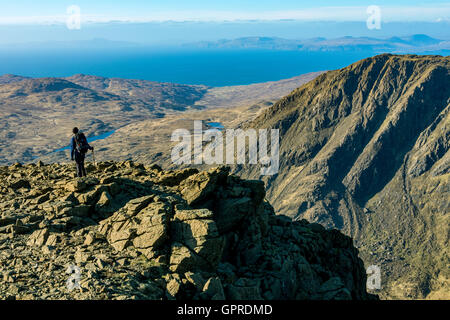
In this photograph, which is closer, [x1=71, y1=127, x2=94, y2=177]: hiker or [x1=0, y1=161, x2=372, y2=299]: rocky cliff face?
[x1=0, y1=161, x2=372, y2=299]: rocky cliff face

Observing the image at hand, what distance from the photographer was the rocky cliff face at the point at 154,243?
19.5 metres

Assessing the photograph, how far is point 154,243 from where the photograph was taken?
22.4 metres

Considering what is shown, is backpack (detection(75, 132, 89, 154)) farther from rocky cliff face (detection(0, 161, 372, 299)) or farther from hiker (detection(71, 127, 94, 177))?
rocky cliff face (detection(0, 161, 372, 299))

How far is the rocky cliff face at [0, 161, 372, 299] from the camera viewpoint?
19.5 metres

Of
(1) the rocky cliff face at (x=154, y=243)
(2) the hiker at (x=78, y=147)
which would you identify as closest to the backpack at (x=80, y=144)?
(2) the hiker at (x=78, y=147)

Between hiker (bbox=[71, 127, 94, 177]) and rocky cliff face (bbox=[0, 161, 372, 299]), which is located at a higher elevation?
hiker (bbox=[71, 127, 94, 177])

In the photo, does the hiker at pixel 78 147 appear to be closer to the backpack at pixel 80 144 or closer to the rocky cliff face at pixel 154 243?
the backpack at pixel 80 144

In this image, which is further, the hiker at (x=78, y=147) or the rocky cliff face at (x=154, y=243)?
the hiker at (x=78, y=147)

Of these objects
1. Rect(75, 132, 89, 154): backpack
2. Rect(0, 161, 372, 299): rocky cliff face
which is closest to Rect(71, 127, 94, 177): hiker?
Rect(75, 132, 89, 154): backpack

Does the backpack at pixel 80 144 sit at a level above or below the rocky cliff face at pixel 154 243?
above

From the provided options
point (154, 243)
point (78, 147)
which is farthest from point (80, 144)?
point (154, 243)

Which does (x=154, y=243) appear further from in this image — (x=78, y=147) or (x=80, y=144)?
(x=80, y=144)
